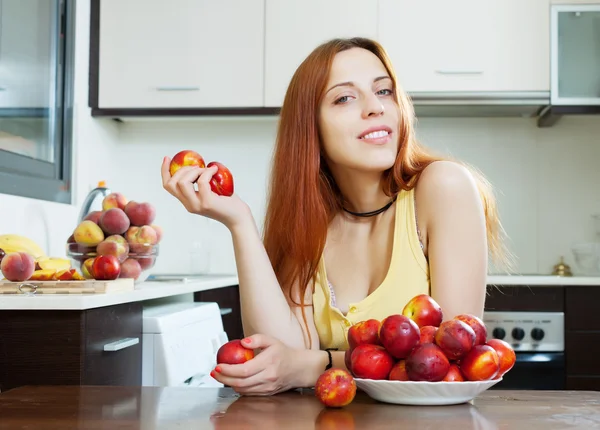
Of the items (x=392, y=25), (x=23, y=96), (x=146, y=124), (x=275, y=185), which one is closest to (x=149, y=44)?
(x=146, y=124)

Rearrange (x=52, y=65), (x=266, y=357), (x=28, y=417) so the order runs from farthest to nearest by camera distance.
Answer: (x=52, y=65), (x=266, y=357), (x=28, y=417)

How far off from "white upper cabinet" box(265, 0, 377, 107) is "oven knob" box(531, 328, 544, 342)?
134 cm

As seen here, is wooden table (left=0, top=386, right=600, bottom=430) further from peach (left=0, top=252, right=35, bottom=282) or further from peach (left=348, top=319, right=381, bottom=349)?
peach (left=0, top=252, right=35, bottom=282)

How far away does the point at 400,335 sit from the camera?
836 mm

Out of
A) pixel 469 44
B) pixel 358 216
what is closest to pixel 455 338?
pixel 358 216

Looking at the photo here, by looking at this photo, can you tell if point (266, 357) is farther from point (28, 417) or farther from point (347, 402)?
point (28, 417)

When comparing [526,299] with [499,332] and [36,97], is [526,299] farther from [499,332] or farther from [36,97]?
[36,97]

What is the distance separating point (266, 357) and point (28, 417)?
33 centimetres

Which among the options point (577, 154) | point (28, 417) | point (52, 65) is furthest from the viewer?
point (577, 154)

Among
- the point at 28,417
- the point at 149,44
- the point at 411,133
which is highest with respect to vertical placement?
the point at 149,44

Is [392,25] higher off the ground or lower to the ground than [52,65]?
higher

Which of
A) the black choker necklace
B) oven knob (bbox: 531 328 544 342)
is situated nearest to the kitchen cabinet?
the black choker necklace

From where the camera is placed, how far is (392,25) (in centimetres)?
307

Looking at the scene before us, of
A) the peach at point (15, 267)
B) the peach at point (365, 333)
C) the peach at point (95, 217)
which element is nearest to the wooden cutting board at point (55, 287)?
the peach at point (15, 267)
